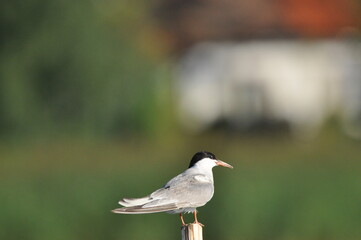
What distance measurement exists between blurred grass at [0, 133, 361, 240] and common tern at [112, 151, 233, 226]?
23.2 feet

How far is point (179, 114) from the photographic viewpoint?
Result: 3158 cm

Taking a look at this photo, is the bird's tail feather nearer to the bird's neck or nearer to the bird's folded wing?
the bird's folded wing

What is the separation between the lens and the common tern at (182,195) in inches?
235

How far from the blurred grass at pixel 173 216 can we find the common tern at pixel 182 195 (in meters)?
7.08

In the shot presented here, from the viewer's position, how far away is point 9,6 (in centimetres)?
2341

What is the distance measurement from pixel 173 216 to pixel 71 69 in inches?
337

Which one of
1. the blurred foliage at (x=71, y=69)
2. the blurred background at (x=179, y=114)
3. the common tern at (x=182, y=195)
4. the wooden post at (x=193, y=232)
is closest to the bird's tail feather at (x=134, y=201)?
the common tern at (x=182, y=195)

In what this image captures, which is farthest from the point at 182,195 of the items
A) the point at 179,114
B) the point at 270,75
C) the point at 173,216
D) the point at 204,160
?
the point at 270,75

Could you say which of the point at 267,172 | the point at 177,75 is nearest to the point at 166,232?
the point at 267,172

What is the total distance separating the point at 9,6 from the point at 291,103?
1513 cm

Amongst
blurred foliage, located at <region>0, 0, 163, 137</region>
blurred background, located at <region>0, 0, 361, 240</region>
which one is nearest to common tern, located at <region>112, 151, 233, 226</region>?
blurred background, located at <region>0, 0, 361, 240</region>

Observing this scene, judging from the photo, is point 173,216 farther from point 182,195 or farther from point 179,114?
point 179,114

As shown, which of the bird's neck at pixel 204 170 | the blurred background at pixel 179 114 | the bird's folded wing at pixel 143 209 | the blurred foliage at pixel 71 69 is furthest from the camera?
the blurred foliage at pixel 71 69

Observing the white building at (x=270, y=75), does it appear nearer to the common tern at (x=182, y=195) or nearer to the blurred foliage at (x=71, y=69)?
the blurred foliage at (x=71, y=69)
